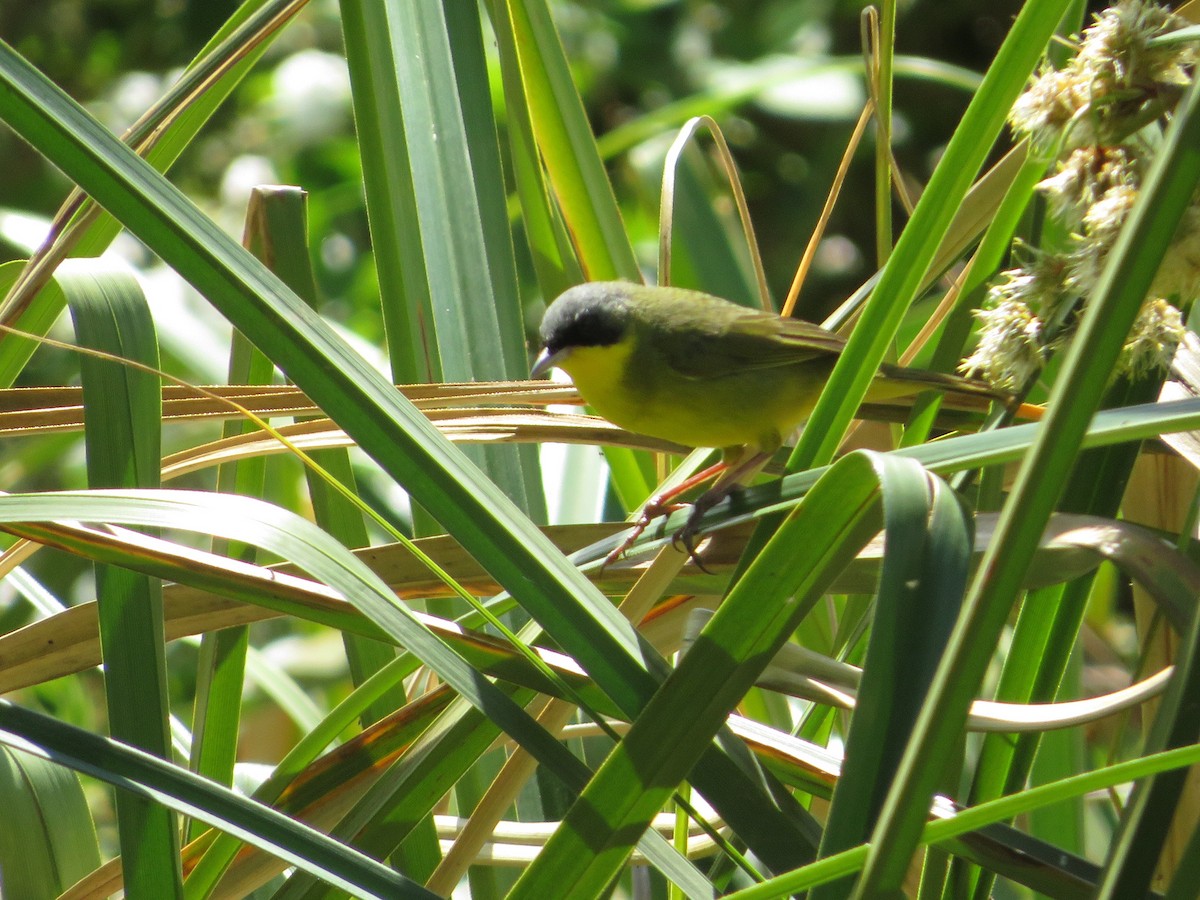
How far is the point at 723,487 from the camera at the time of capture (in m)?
2.41

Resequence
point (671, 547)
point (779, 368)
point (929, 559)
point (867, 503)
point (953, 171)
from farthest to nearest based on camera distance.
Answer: point (779, 368)
point (671, 547)
point (953, 171)
point (867, 503)
point (929, 559)

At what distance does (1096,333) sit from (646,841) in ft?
2.39

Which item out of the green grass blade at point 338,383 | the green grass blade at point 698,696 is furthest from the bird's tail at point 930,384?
the green grass blade at point 338,383

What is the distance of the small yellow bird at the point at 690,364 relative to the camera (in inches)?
105

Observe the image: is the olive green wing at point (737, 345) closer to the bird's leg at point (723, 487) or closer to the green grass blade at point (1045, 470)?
the bird's leg at point (723, 487)

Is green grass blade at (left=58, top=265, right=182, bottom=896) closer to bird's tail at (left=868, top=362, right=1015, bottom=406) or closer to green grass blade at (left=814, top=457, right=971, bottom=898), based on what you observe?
green grass blade at (left=814, top=457, right=971, bottom=898)

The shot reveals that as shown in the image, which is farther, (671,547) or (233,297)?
(671,547)

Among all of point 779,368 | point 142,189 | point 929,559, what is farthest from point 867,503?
point 779,368

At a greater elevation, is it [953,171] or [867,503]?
[953,171]

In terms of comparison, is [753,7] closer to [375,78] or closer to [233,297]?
[375,78]

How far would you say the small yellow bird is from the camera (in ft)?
8.73

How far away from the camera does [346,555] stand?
135 cm

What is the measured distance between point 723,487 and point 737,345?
2.02ft

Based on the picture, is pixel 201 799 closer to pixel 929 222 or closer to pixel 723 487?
pixel 929 222
